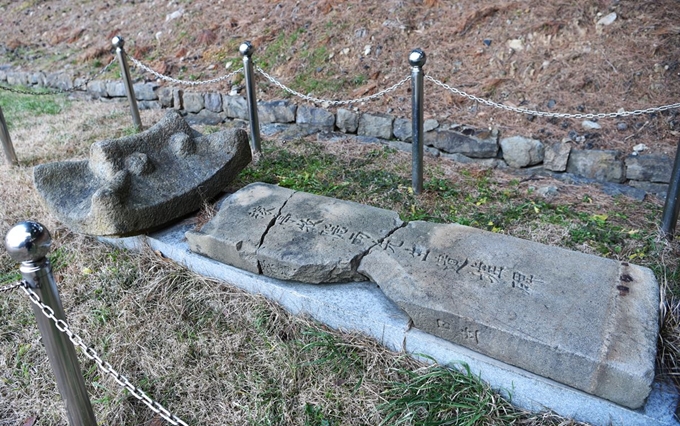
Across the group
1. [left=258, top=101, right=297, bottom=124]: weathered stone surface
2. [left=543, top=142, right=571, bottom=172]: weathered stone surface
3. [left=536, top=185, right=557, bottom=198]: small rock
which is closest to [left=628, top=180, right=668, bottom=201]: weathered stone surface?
[left=543, top=142, right=571, bottom=172]: weathered stone surface

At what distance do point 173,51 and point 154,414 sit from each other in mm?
6586

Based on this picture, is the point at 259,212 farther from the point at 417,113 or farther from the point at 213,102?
the point at 213,102

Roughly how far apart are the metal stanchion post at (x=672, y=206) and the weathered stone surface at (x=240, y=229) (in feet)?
8.05

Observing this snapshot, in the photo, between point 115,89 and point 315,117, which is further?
point 115,89

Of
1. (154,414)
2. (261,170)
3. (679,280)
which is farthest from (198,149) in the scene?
(679,280)

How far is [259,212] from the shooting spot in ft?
10.0

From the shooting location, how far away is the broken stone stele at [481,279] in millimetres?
1909

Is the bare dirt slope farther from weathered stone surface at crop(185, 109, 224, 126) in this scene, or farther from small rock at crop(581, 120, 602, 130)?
weathered stone surface at crop(185, 109, 224, 126)

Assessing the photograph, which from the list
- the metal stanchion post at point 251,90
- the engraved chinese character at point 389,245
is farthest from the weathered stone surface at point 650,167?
the metal stanchion post at point 251,90

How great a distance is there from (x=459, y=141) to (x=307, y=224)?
2.23 m

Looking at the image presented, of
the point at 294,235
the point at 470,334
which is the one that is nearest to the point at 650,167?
the point at 470,334

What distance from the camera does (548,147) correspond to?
4164 millimetres

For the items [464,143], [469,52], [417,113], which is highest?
[469,52]

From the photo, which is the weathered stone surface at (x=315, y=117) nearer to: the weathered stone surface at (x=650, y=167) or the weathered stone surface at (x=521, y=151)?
the weathered stone surface at (x=521, y=151)
